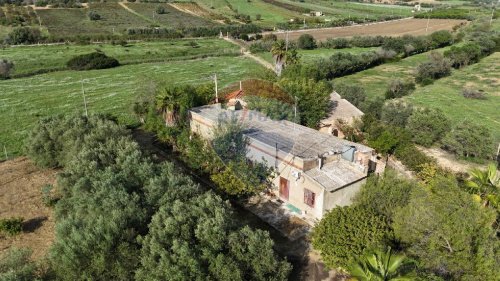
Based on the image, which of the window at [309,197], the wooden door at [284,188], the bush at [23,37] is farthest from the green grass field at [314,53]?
the window at [309,197]

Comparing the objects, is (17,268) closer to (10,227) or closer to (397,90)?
(10,227)

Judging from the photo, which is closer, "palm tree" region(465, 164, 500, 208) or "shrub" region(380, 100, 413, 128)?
"palm tree" region(465, 164, 500, 208)

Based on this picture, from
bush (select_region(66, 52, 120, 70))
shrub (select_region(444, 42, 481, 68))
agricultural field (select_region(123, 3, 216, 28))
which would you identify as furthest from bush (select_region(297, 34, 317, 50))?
bush (select_region(66, 52, 120, 70))

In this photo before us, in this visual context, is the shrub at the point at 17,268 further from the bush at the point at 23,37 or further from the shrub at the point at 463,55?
the bush at the point at 23,37

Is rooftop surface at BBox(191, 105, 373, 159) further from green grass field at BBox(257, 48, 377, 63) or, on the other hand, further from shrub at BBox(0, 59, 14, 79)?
green grass field at BBox(257, 48, 377, 63)

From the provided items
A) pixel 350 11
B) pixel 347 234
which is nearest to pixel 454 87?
pixel 347 234

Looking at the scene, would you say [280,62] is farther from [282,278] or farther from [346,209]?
[282,278]

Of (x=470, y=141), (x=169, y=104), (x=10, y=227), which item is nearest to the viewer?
(x=10, y=227)
